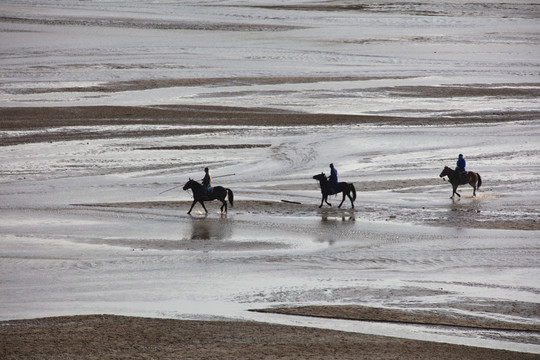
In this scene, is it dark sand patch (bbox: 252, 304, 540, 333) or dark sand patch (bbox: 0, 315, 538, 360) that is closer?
dark sand patch (bbox: 0, 315, 538, 360)

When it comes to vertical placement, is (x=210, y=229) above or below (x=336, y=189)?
below

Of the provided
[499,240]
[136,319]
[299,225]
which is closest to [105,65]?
[299,225]

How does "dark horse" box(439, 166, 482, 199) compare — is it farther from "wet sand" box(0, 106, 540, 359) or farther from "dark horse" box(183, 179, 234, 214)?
"wet sand" box(0, 106, 540, 359)

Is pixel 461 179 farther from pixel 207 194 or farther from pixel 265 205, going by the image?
pixel 207 194

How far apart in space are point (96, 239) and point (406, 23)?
2510 inches

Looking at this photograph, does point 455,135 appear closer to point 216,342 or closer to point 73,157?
point 73,157

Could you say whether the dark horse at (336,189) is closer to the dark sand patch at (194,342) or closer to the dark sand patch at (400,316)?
the dark sand patch at (400,316)

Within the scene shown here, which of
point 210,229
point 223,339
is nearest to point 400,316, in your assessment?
point 223,339

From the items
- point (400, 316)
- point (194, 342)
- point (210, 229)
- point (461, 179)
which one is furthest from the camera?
point (461, 179)

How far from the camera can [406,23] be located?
267ft

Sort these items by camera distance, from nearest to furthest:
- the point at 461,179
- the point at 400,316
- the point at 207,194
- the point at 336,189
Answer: the point at 400,316, the point at 207,194, the point at 336,189, the point at 461,179

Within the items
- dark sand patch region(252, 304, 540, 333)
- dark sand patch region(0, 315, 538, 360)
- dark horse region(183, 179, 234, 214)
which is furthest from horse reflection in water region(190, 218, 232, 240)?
dark sand patch region(0, 315, 538, 360)

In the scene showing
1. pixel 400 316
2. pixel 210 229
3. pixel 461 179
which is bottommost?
pixel 400 316

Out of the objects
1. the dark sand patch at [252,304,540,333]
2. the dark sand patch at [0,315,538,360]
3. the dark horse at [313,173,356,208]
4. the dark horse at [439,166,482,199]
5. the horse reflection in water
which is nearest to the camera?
the dark sand patch at [0,315,538,360]
